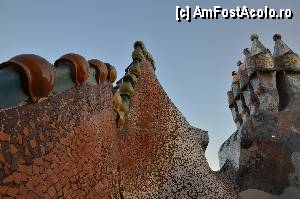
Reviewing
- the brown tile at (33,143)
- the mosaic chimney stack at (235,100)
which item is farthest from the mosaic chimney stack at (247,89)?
the brown tile at (33,143)

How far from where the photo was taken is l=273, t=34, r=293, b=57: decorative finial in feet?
34.8

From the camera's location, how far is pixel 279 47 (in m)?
10.8

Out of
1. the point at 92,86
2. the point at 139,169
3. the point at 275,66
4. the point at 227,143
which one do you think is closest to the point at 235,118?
the point at 275,66

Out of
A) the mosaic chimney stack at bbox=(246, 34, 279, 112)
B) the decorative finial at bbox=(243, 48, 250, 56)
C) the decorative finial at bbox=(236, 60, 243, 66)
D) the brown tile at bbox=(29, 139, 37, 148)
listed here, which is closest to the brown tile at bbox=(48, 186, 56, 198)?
the brown tile at bbox=(29, 139, 37, 148)

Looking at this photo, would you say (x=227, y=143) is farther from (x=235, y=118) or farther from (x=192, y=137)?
(x=192, y=137)

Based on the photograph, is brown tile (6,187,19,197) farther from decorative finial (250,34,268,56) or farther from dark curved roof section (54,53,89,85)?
decorative finial (250,34,268,56)

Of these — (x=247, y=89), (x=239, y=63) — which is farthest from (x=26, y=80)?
(x=239, y=63)

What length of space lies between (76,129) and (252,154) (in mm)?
6474

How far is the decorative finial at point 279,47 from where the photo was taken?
10.6 m

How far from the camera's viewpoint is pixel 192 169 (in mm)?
3982

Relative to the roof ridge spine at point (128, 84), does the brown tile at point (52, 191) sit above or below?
below

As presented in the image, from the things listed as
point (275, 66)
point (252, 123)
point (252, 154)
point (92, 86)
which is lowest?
point (252, 154)

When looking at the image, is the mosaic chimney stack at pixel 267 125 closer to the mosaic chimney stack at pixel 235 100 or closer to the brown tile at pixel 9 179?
the mosaic chimney stack at pixel 235 100

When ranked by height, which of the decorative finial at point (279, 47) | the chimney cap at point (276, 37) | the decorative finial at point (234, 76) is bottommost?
the decorative finial at point (234, 76)
